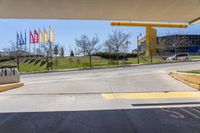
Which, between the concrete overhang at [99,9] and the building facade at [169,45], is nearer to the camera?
the concrete overhang at [99,9]

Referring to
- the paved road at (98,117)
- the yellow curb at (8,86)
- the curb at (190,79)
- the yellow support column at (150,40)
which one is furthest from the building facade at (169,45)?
the paved road at (98,117)

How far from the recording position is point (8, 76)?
24797mm

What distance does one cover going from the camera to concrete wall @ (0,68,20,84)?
24.1 meters

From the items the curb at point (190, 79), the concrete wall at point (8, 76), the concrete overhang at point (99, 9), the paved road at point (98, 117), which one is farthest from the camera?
the concrete wall at point (8, 76)

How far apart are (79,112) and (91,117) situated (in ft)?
4.32

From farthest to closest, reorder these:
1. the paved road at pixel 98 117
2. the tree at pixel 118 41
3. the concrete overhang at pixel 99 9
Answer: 1. the tree at pixel 118 41
2. the concrete overhang at pixel 99 9
3. the paved road at pixel 98 117

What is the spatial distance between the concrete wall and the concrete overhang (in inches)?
388

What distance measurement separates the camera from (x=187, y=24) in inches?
759

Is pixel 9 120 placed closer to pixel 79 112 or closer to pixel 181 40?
pixel 79 112

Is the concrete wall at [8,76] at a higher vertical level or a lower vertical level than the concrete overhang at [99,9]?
lower

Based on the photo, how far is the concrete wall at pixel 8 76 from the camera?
79.2ft

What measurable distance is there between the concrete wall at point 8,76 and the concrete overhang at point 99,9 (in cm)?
984

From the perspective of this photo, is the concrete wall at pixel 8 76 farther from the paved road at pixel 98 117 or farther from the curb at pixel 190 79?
the curb at pixel 190 79

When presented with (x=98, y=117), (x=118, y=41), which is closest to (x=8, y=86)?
(x=98, y=117)
